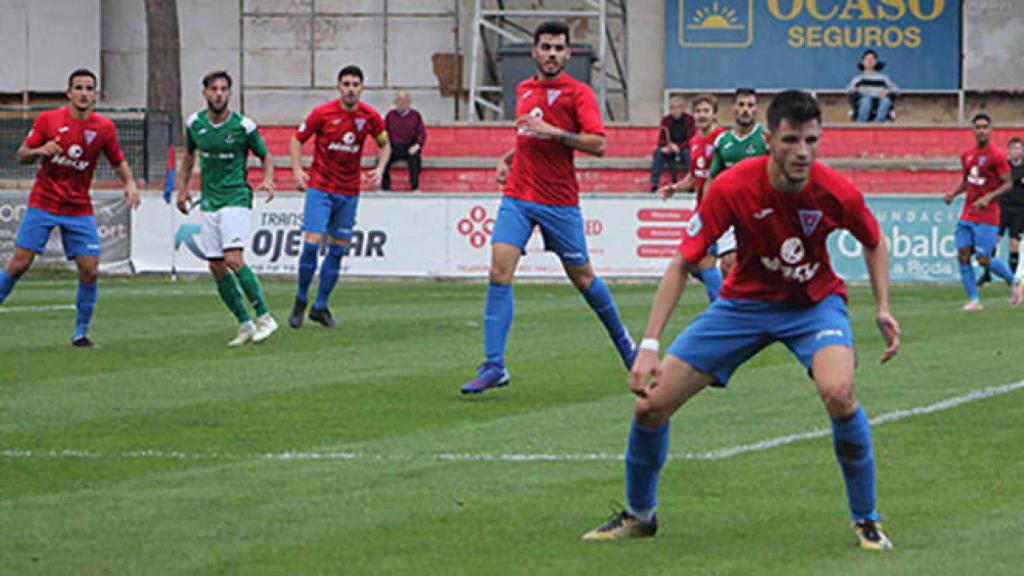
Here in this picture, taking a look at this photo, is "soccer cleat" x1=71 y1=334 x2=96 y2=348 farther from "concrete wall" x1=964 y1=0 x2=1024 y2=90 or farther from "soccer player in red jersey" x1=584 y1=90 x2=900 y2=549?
"concrete wall" x1=964 y1=0 x2=1024 y2=90

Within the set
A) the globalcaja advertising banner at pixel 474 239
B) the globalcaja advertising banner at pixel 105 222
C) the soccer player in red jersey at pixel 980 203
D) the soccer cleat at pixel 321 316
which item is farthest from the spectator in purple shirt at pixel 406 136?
the soccer cleat at pixel 321 316

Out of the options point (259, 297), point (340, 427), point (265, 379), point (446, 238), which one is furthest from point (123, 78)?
point (340, 427)

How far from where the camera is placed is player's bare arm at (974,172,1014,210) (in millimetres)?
22688

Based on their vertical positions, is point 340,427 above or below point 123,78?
below

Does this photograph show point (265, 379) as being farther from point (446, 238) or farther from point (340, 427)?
point (446, 238)

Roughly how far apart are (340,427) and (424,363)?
3977mm

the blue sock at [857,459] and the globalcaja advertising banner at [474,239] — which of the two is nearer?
the blue sock at [857,459]

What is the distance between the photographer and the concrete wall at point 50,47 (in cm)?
4144

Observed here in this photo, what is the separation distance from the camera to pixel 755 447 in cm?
1040

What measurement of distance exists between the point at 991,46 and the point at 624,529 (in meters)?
33.9

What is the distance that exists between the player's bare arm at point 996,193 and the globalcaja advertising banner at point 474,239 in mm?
5252

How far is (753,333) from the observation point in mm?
7602

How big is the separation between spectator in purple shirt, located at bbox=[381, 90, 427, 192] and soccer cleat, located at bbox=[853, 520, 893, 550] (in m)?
25.8

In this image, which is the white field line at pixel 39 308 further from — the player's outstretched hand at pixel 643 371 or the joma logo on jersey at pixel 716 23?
the joma logo on jersey at pixel 716 23
